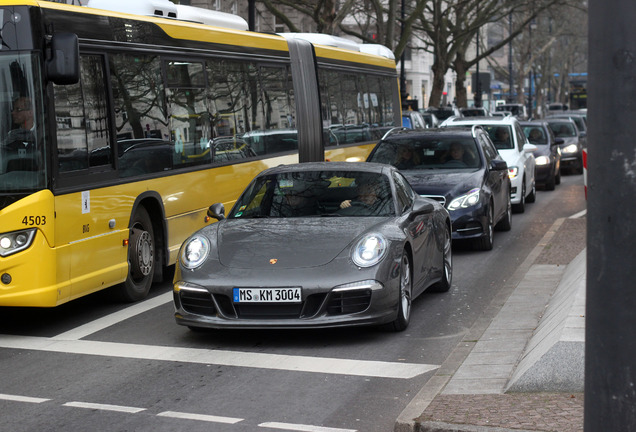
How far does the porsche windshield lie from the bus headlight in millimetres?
1726

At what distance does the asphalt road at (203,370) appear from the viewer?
625 centimetres

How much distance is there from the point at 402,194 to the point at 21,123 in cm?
334

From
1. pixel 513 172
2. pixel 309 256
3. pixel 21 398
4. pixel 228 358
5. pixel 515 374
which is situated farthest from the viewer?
pixel 513 172

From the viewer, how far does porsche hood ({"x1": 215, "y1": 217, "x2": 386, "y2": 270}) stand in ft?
27.2

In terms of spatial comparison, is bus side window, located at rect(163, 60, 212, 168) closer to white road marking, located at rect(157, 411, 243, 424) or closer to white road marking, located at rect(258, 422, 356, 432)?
white road marking, located at rect(157, 411, 243, 424)

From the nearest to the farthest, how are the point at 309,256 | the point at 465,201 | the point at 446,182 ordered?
the point at 309,256 → the point at 465,201 → the point at 446,182

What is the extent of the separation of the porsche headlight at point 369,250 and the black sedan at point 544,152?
684 inches

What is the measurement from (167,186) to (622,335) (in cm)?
807

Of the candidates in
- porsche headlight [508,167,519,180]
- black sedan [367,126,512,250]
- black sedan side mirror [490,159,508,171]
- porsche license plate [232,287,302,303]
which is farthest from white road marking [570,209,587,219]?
porsche license plate [232,287,302,303]

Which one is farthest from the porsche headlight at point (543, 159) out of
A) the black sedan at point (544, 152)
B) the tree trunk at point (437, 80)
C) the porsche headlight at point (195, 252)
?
the tree trunk at point (437, 80)

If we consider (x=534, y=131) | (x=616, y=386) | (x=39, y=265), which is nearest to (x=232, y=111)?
(x=39, y=265)

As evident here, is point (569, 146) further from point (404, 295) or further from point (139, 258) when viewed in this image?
point (404, 295)

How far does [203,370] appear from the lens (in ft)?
24.7

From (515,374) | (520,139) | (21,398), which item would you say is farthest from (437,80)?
(21,398)
